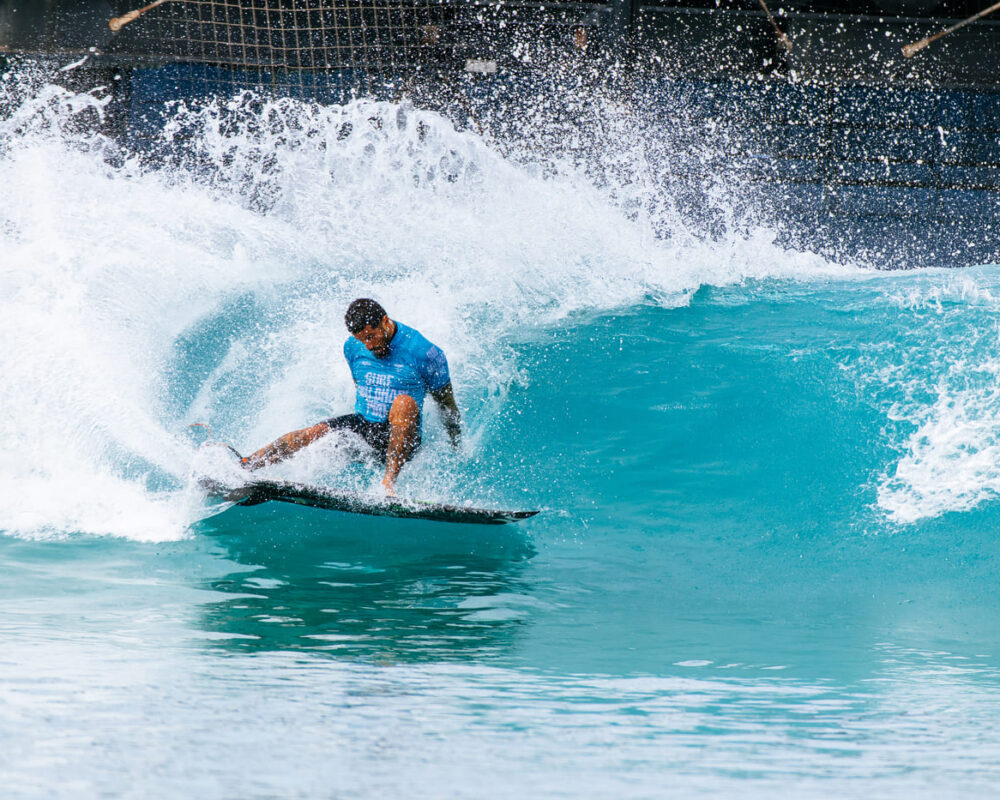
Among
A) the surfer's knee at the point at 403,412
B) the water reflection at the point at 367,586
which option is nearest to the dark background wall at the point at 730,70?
the surfer's knee at the point at 403,412

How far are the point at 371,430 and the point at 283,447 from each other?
400mm

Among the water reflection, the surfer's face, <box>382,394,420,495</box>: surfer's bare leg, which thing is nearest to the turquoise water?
the water reflection

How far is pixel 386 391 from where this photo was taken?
4.69 m

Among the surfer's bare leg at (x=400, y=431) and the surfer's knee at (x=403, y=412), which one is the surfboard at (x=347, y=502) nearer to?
the surfer's bare leg at (x=400, y=431)

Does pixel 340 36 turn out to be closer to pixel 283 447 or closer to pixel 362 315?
pixel 362 315

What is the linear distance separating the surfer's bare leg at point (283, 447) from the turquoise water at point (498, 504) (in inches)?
2.9

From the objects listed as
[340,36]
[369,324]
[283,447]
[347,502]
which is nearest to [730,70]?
[340,36]

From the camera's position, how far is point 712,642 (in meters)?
3.19

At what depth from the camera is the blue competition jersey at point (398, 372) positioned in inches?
183

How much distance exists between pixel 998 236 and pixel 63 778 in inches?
511

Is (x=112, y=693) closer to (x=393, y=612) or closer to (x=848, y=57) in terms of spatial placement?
(x=393, y=612)

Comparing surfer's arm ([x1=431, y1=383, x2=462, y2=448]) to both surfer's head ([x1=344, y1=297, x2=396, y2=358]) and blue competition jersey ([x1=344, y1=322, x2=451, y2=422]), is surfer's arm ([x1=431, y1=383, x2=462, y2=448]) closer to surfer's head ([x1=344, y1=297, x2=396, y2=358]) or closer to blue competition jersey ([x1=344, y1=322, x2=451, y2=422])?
blue competition jersey ([x1=344, y1=322, x2=451, y2=422])

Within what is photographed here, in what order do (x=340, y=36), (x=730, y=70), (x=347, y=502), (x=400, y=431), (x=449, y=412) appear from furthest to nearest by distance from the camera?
1. (x=730, y=70)
2. (x=340, y=36)
3. (x=449, y=412)
4. (x=400, y=431)
5. (x=347, y=502)

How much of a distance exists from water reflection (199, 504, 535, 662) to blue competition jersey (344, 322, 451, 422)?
1.80 feet
